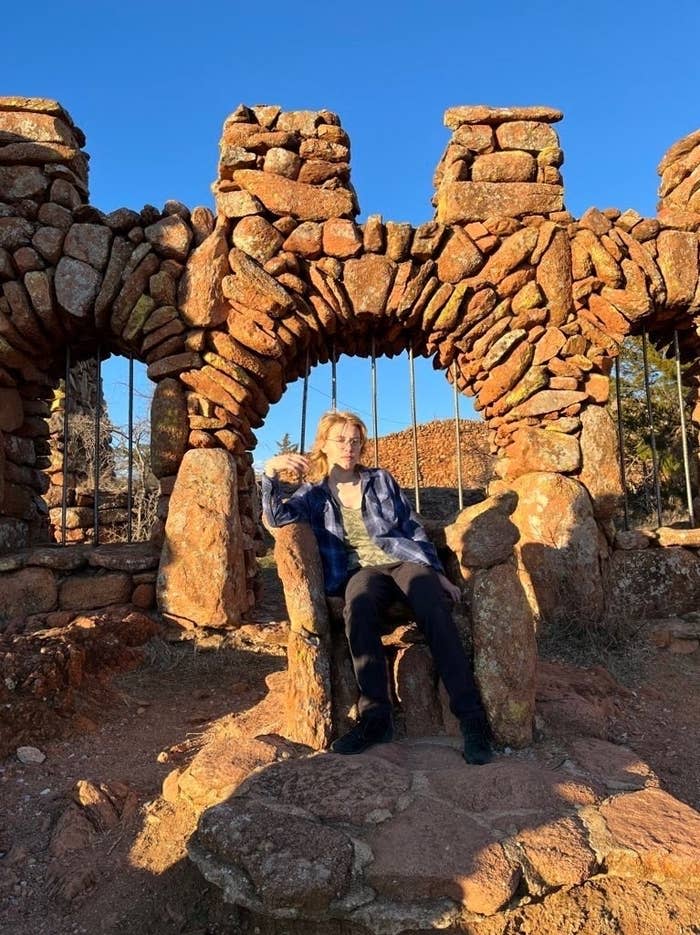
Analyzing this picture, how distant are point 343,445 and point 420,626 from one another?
1.00 meters

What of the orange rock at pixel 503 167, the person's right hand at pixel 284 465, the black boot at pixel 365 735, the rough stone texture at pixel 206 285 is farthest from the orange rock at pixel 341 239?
the black boot at pixel 365 735

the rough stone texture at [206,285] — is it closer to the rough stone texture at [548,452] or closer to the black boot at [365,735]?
the rough stone texture at [548,452]

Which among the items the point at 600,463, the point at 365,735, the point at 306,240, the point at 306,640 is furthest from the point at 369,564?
the point at 306,240

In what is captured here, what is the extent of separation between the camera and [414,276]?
4.96m

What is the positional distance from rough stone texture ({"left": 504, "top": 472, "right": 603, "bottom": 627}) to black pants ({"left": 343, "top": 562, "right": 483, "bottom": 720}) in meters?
1.85

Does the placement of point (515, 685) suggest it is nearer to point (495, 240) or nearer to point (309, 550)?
point (309, 550)

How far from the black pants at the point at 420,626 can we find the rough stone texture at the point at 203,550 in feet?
6.00

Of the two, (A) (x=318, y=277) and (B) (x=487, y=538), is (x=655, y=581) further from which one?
(A) (x=318, y=277)

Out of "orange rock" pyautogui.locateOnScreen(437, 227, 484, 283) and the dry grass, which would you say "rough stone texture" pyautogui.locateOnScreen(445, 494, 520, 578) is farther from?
"orange rock" pyautogui.locateOnScreen(437, 227, 484, 283)

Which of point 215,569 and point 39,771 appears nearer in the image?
point 39,771

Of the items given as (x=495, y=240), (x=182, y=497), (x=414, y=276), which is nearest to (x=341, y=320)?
(x=414, y=276)

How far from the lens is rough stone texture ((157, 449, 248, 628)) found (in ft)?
14.9

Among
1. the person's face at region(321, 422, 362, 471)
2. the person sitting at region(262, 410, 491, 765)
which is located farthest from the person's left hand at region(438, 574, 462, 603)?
the person's face at region(321, 422, 362, 471)

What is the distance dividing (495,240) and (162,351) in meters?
2.63
